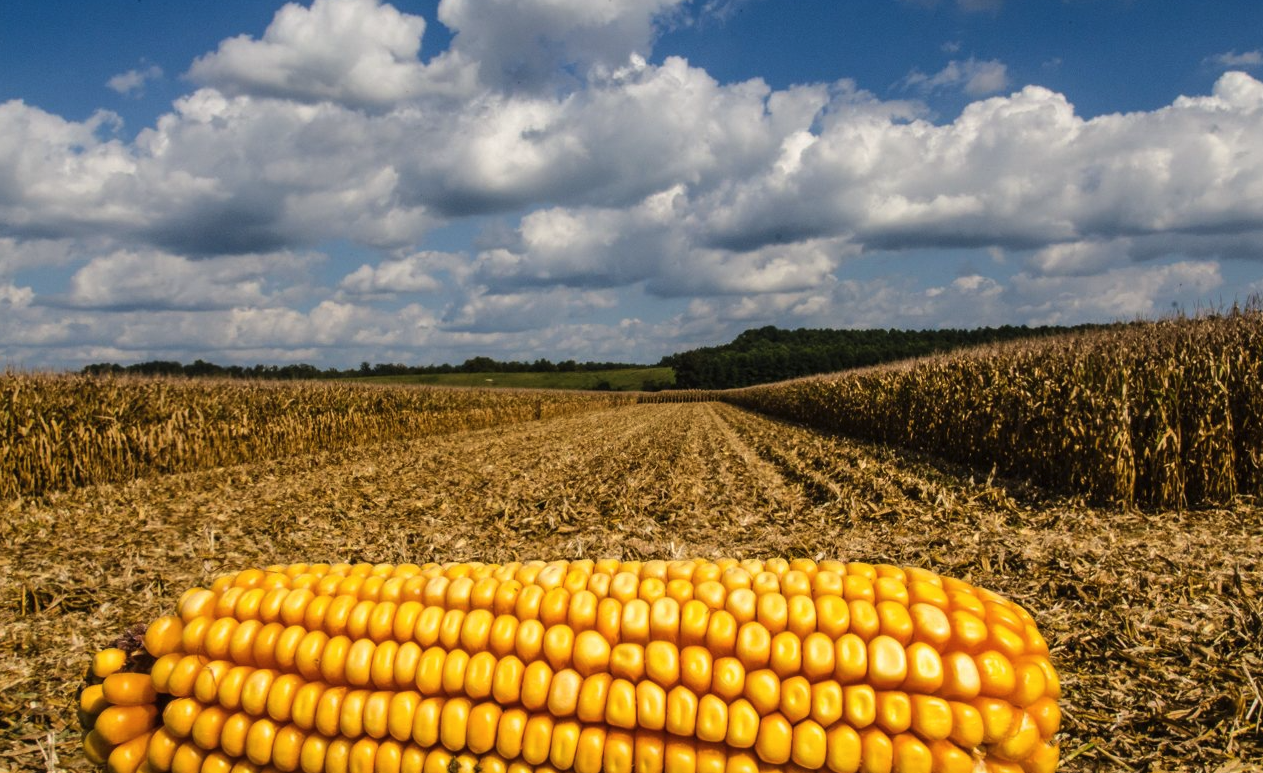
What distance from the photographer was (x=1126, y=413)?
801 centimetres

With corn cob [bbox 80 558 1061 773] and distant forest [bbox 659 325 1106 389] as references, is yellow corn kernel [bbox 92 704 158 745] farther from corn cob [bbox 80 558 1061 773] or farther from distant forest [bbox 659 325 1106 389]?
distant forest [bbox 659 325 1106 389]

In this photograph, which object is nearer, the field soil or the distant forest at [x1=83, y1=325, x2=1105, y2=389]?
the field soil

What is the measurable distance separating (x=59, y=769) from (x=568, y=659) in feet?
8.05

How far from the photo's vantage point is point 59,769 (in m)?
2.82

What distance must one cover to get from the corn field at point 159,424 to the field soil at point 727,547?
1.63 m

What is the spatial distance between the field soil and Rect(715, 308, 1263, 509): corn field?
67 centimetres

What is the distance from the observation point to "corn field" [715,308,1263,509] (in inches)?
303

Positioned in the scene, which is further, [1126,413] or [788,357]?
[788,357]

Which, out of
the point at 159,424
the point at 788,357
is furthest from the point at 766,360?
the point at 159,424

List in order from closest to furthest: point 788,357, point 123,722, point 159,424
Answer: point 123,722, point 159,424, point 788,357

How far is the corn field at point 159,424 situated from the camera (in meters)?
11.6

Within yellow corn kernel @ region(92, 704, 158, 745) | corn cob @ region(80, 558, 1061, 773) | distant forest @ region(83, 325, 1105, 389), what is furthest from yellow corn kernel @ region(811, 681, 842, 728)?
distant forest @ region(83, 325, 1105, 389)

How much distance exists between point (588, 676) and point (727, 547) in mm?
4305

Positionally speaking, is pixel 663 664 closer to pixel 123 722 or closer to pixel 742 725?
pixel 742 725
